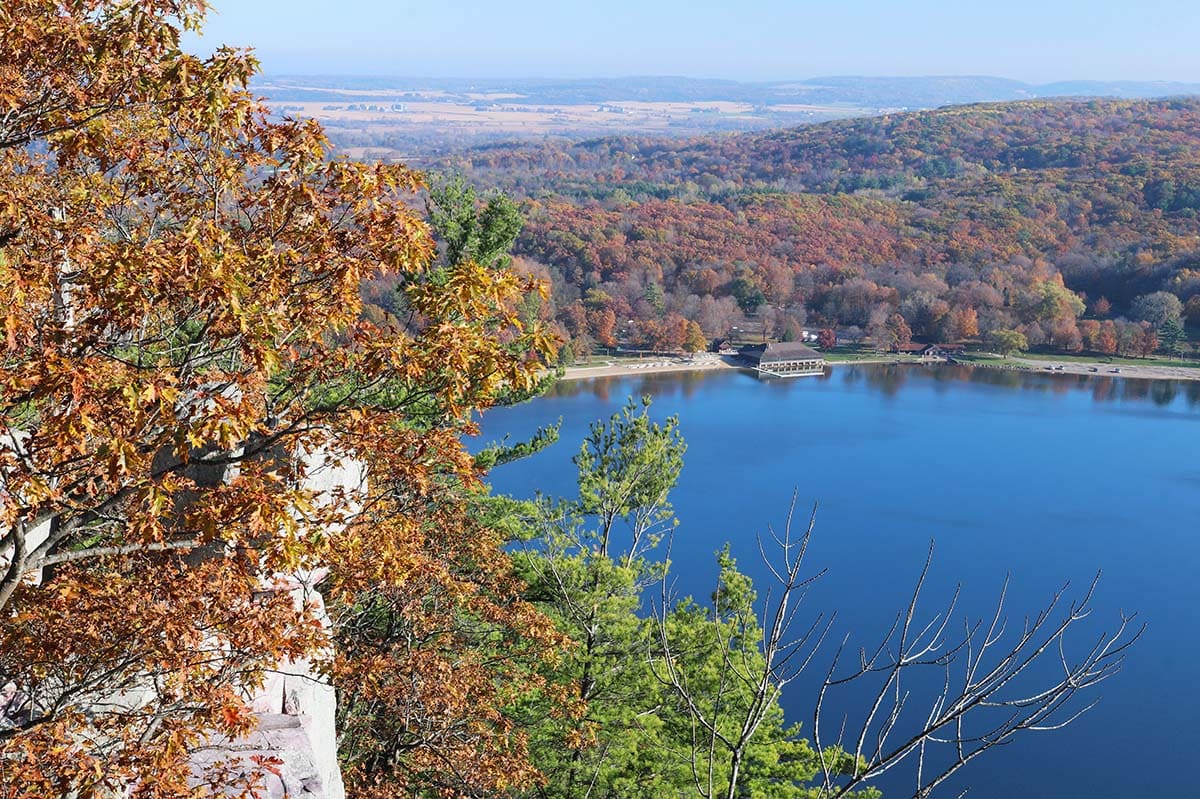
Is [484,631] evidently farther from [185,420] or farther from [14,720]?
[185,420]

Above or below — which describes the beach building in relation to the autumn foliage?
below

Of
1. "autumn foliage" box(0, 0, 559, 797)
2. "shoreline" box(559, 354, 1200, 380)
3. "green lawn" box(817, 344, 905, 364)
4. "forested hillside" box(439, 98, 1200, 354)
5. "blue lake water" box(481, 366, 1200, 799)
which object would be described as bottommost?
"green lawn" box(817, 344, 905, 364)

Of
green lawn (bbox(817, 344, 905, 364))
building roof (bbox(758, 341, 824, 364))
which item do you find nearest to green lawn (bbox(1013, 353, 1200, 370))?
green lawn (bbox(817, 344, 905, 364))

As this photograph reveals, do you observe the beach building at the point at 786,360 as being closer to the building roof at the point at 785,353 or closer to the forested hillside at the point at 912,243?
the building roof at the point at 785,353

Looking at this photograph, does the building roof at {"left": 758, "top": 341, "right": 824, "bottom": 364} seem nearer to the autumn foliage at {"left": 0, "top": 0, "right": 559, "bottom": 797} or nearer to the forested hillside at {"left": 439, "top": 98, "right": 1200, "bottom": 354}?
the forested hillside at {"left": 439, "top": 98, "right": 1200, "bottom": 354}

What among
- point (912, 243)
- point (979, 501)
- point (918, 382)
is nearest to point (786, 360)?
point (918, 382)

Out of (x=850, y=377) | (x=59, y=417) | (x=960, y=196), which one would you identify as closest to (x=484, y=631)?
(x=59, y=417)
